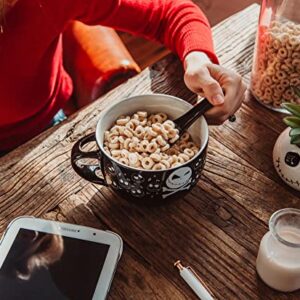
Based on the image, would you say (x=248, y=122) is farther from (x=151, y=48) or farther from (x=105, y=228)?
(x=151, y=48)

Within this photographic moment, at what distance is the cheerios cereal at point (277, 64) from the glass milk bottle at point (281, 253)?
0.24 metres

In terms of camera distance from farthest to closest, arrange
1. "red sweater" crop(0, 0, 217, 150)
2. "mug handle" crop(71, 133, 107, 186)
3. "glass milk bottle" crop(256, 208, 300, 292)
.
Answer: "red sweater" crop(0, 0, 217, 150) → "mug handle" crop(71, 133, 107, 186) → "glass milk bottle" crop(256, 208, 300, 292)

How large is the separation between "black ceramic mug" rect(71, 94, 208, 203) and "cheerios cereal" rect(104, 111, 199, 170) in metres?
→ 0.01

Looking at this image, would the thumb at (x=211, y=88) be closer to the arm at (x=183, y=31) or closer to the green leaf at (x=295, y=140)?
the arm at (x=183, y=31)

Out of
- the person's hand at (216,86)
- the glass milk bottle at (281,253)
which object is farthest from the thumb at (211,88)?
the glass milk bottle at (281,253)

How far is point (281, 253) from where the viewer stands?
682mm

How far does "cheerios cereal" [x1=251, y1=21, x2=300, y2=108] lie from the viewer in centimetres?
85

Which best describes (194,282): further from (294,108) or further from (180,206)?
(294,108)

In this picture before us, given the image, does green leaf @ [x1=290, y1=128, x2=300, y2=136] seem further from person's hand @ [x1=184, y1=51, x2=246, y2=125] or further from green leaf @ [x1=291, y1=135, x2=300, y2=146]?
person's hand @ [x1=184, y1=51, x2=246, y2=125]

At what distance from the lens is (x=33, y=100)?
110 cm

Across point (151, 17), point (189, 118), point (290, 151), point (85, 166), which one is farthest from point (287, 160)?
point (151, 17)

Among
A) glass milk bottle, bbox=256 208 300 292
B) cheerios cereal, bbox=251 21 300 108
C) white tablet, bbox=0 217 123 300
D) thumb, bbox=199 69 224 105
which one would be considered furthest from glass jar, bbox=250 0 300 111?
white tablet, bbox=0 217 123 300

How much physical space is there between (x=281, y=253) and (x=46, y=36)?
616 millimetres

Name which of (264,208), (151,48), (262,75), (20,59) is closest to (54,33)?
(20,59)
